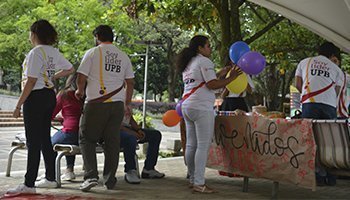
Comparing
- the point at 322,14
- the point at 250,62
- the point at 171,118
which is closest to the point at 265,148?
the point at 250,62

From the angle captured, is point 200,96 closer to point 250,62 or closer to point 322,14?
Answer: point 250,62

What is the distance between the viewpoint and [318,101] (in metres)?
6.53

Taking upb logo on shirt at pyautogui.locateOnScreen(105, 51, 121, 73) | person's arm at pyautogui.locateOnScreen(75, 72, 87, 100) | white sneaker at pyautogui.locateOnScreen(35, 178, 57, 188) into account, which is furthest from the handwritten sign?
white sneaker at pyautogui.locateOnScreen(35, 178, 57, 188)

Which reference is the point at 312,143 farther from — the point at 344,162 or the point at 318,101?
the point at 318,101

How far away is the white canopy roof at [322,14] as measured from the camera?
9.47m

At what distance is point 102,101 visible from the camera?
582cm

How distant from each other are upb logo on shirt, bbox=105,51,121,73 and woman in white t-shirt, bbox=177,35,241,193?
77cm

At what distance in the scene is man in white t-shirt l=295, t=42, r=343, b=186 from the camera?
641cm

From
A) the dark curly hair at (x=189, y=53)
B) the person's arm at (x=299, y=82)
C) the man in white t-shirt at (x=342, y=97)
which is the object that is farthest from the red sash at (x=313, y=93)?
the dark curly hair at (x=189, y=53)

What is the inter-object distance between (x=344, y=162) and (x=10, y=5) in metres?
27.9

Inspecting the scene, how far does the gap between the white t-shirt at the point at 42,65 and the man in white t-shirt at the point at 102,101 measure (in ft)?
0.97

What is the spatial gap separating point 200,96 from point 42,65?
183cm

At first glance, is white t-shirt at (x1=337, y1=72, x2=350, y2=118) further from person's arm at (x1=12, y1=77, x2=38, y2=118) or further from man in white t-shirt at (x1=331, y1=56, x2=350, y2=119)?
person's arm at (x1=12, y1=77, x2=38, y2=118)

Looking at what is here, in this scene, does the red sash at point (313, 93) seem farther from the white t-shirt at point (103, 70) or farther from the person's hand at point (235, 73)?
the white t-shirt at point (103, 70)
